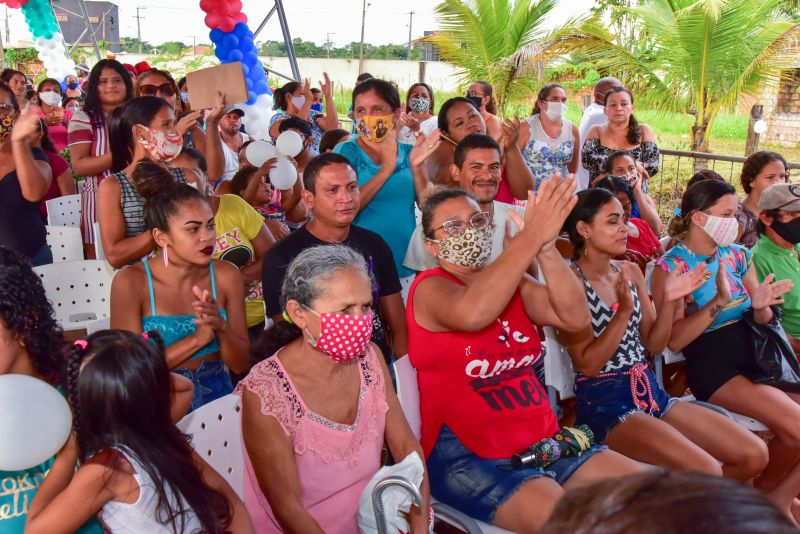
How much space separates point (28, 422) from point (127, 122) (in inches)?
88.9

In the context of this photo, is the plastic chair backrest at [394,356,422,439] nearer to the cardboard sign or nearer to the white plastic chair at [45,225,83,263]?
the white plastic chair at [45,225,83,263]

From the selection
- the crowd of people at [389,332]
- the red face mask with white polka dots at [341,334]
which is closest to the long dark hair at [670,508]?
the crowd of people at [389,332]

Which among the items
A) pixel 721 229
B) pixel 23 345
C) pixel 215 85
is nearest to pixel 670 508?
pixel 23 345

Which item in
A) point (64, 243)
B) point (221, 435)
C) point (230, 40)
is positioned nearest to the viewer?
point (221, 435)

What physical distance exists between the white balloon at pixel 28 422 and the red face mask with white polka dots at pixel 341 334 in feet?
2.59

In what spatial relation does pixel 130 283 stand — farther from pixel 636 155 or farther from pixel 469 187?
pixel 636 155

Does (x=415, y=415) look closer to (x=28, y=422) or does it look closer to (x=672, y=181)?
(x=28, y=422)

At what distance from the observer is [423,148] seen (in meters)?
3.82

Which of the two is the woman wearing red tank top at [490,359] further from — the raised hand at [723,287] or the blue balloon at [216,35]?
the blue balloon at [216,35]

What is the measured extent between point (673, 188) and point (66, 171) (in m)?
6.90

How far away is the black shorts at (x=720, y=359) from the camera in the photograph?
11.3 feet

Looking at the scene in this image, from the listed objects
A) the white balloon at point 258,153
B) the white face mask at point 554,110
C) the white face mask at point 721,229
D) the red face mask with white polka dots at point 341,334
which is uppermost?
the white face mask at point 554,110

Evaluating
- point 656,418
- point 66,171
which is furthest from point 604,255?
point 66,171

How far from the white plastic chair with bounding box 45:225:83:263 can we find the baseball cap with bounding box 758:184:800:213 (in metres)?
3.77
